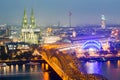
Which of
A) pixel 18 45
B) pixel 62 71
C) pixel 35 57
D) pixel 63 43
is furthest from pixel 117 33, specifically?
pixel 62 71

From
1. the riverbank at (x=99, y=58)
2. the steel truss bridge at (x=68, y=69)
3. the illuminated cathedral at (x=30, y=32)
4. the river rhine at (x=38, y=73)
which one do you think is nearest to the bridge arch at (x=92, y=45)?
the illuminated cathedral at (x=30, y=32)

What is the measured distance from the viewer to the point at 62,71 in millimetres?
10438

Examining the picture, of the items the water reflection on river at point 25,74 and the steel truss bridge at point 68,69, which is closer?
the steel truss bridge at point 68,69

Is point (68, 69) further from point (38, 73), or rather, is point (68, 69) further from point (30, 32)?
point (30, 32)

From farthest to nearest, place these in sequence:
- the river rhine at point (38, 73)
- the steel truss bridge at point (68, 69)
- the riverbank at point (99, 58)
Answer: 1. the riverbank at point (99, 58)
2. the river rhine at point (38, 73)
3. the steel truss bridge at point (68, 69)

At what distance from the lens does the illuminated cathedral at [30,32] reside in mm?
19961

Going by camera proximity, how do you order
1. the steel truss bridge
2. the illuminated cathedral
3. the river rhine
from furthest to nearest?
the illuminated cathedral, the river rhine, the steel truss bridge

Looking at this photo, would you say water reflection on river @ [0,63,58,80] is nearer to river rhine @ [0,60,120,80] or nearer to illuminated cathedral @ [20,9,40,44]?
river rhine @ [0,60,120,80]

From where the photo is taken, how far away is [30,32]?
20.8 metres

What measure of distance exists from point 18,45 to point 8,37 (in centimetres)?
77

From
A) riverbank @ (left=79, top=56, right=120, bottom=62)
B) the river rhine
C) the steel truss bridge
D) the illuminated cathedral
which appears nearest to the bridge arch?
the illuminated cathedral

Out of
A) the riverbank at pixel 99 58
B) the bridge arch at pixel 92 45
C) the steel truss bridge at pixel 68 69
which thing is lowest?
the riverbank at pixel 99 58

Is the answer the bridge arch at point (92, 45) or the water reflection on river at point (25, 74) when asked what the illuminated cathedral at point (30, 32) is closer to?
the bridge arch at point (92, 45)

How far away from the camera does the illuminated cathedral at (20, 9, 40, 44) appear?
65.5 ft
